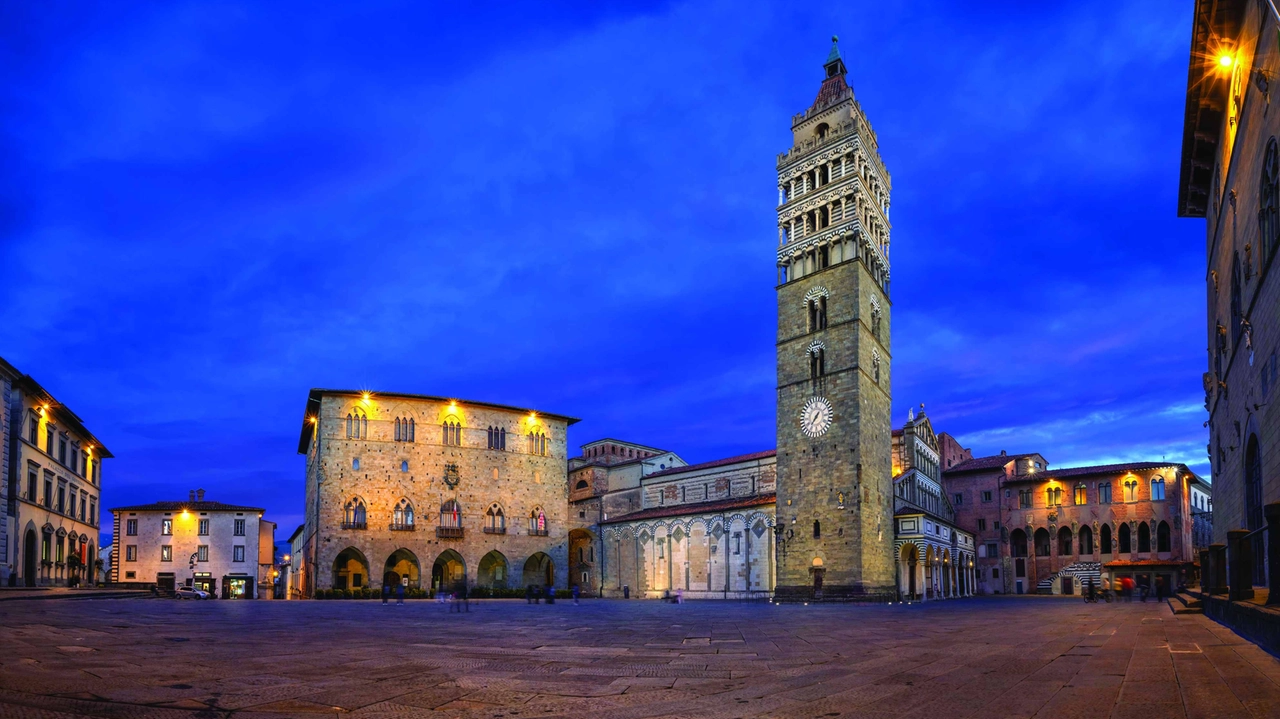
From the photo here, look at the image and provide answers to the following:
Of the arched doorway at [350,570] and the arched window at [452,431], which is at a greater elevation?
the arched window at [452,431]

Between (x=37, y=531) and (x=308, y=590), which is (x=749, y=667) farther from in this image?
(x=308, y=590)

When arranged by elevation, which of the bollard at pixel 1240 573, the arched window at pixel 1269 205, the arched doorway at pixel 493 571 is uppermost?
Result: the arched window at pixel 1269 205

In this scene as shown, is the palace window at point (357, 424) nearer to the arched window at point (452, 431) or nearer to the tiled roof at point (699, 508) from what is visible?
the arched window at point (452, 431)

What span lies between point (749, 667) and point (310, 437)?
57.8 m

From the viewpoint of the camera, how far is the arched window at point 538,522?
58.3 metres

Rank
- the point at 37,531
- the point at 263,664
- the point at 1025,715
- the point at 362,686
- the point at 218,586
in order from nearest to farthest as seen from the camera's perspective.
→ the point at 1025,715
the point at 362,686
the point at 263,664
the point at 37,531
the point at 218,586

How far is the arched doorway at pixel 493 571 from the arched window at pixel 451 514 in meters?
3.45

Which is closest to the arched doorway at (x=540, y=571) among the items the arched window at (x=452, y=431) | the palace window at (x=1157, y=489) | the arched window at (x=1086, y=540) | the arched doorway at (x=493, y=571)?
the arched doorway at (x=493, y=571)

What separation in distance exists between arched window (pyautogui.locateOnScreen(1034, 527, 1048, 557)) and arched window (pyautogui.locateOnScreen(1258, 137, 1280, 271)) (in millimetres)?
53421

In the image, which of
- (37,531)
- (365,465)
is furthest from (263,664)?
(365,465)

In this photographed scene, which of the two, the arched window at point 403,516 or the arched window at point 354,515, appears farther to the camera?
the arched window at point 403,516

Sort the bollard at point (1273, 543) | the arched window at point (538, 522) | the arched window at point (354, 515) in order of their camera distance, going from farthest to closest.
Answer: the arched window at point (538, 522) → the arched window at point (354, 515) → the bollard at point (1273, 543)

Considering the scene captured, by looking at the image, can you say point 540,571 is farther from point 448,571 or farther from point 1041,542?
point 1041,542

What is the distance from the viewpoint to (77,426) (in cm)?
4900
